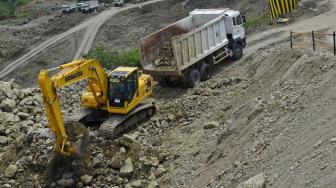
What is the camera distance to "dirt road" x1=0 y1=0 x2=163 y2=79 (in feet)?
124

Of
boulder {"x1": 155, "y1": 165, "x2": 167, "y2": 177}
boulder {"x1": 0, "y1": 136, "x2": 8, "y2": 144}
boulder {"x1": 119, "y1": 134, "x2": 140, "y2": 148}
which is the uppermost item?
boulder {"x1": 0, "y1": 136, "x2": 8, "y2": 144}

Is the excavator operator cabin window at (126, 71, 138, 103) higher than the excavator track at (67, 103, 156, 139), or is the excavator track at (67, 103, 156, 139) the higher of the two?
the excavator operator cabin window at (126, 71, 138, 103)

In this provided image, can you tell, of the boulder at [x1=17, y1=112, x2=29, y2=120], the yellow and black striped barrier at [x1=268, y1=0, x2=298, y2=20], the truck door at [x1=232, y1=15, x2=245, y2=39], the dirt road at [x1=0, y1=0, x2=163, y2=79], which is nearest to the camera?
the boulder at [x1=17, y1=112, x2=29, y2=120]

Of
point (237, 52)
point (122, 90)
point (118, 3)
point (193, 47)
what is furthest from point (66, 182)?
point (118, 3)

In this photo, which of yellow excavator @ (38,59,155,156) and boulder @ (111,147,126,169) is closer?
boulder @ (111,147,126,169)

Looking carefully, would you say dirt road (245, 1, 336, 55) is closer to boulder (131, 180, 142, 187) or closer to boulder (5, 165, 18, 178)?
boulder (131, 180, 142, 187)

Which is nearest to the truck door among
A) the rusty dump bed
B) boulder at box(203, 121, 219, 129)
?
the rusty dump bed

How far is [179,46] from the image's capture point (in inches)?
898

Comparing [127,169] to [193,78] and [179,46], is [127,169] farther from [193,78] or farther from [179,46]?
[193,78]

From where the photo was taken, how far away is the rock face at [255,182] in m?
12.9

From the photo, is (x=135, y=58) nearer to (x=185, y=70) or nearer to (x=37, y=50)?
(x=185, y=70)

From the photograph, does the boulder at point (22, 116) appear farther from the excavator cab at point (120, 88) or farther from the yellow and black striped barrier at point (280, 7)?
the yellow and black striped barrier at point (280, 7)

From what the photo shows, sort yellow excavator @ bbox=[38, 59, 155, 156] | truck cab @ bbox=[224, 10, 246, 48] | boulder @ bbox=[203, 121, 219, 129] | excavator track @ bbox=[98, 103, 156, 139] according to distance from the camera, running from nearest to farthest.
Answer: yellow excavator @ bbox=[38, 59, 155, 156] < excavator track @ bbox=[98, 103, 156, 139] < boulder @ bbox=[203, 121, 219, 129] < truck cab @ bbox=[224, 10, 246, 48]

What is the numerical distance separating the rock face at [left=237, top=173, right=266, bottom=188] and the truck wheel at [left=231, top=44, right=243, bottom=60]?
14.2m
